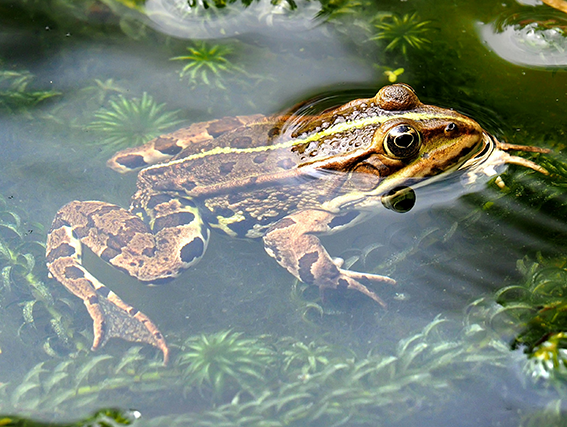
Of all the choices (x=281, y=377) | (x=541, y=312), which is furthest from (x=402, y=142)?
(x=281, y=377)

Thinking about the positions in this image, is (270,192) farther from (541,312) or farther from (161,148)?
(541,312)

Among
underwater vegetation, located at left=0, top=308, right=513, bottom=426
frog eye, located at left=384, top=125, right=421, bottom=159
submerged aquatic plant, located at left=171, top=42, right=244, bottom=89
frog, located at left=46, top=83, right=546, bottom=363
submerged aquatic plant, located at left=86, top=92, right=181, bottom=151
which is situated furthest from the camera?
submerged aquatic plant, located at left=171, top=42, right=244, bottom=89

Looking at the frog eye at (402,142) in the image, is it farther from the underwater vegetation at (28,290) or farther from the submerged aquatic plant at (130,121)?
the underwater vegetation at (28,290)

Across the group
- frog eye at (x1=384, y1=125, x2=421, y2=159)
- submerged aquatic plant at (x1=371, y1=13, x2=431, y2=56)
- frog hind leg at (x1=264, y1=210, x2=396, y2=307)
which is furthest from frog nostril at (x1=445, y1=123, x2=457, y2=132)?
submerged aquatic plant at (x1=371, y1=13, x2=431, y2=56)

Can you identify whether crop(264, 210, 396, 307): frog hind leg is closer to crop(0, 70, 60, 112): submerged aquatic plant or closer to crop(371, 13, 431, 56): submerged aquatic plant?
crop(371, 13, 431, 56): submerged aquatic plant

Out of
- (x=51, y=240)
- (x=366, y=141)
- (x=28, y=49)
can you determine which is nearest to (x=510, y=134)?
(x=366, y=141)

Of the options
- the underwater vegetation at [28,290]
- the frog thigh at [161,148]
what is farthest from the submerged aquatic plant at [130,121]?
the underwater vegetation at [28,290]
